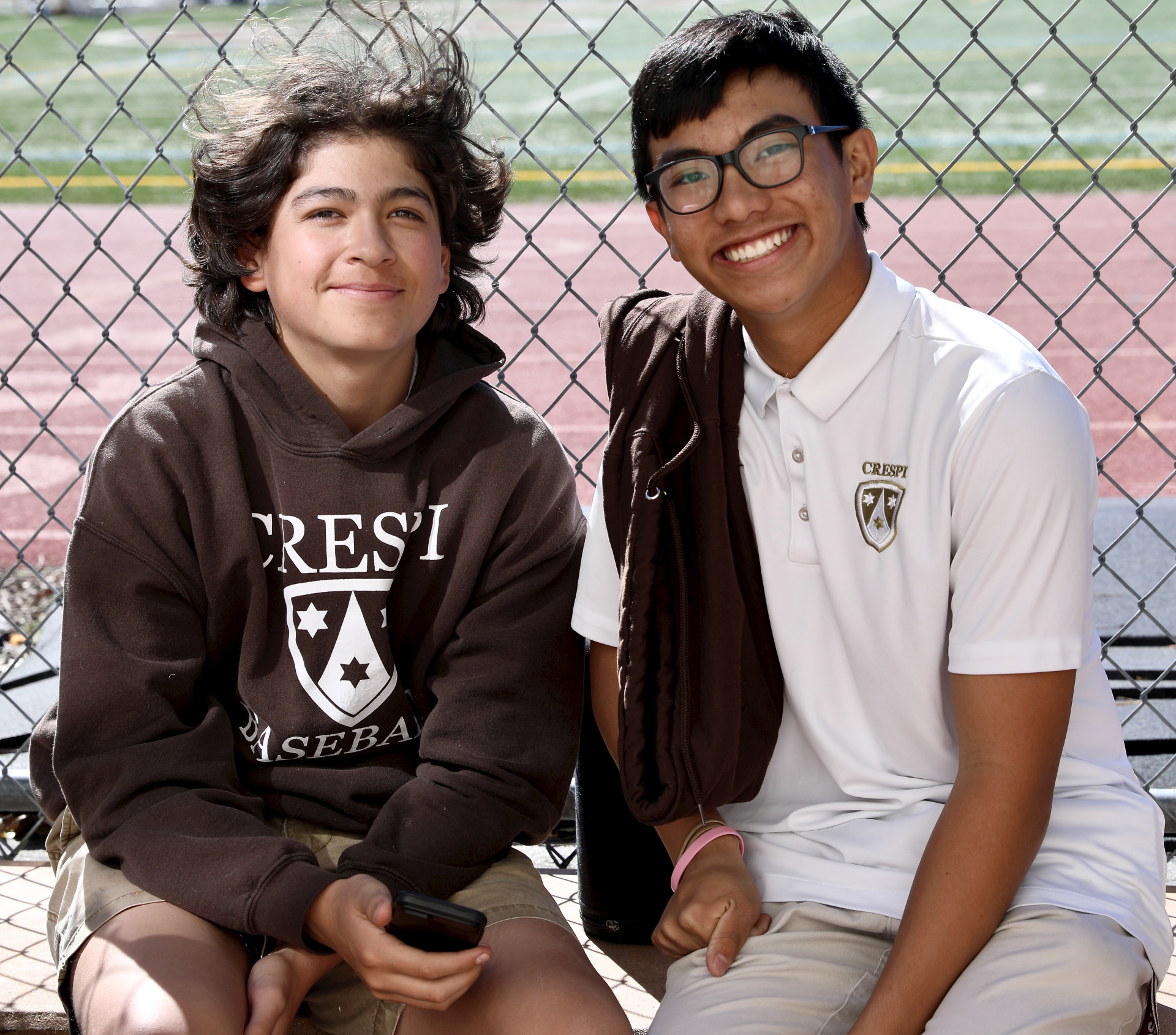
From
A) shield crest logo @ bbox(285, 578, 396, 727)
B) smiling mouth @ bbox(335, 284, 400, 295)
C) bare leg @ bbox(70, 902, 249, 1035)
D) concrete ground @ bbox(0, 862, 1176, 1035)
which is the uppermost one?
smiling mouth @ bbox(335, 284, 400, 295)

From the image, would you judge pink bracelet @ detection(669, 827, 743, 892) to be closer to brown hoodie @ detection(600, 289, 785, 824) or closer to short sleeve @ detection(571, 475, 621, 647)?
brown hoodie @ detection(600, 289, 785, 824)

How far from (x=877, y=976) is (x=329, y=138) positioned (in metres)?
1.53

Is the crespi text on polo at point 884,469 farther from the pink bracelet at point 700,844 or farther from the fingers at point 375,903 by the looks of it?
the fingers at point 375,903

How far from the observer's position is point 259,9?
7.87 feet

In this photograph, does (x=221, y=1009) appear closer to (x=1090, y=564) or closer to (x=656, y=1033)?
(x=656, y=1033)

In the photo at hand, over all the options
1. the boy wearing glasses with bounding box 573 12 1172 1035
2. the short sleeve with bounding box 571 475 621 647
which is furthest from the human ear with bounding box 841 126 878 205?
the short sleeve with bounding box 571 475 621 647

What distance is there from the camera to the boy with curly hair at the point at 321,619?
1769mm

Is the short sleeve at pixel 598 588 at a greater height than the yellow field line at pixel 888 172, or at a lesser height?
lesser

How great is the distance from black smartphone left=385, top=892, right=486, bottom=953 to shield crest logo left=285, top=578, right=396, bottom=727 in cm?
40

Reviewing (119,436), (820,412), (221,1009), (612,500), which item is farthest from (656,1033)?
(119,436)

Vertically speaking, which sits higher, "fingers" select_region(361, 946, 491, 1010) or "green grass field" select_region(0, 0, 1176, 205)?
"green grass field" select_region(0, 0, 1176, 205)

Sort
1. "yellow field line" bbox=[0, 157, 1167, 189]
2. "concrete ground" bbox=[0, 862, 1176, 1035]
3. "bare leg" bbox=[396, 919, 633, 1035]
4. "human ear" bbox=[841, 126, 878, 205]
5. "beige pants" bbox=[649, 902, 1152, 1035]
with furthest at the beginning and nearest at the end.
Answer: "yellow field line" bbox=[0, 157, 1167, 189] → "concrete ground" bbox=[0, 862, 1176, 1035] → "human ear" bbox=[841, 126, 878, 205] → "bare leg" bbox=[396, 919, 633, 1035] → "beige pants" bbox=[649, 902, 1152, 1035]

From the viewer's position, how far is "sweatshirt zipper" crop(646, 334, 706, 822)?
1.85m

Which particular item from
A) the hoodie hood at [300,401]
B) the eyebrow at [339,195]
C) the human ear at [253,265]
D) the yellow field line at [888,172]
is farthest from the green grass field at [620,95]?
the hoodie hood at [300,401]
